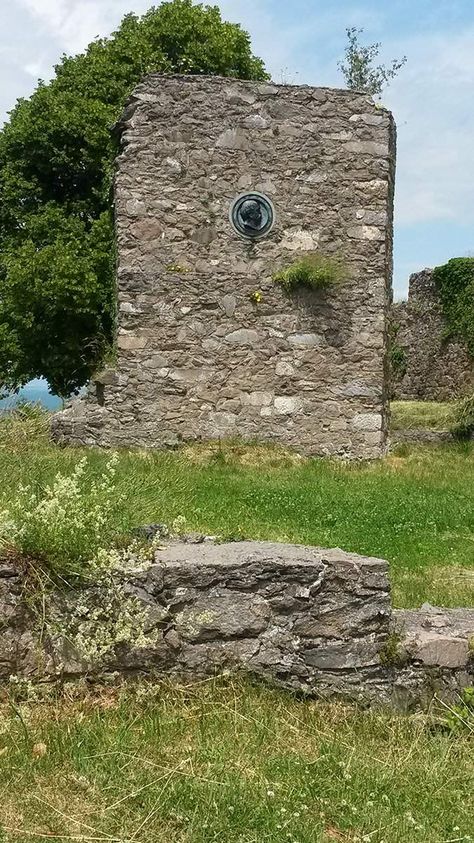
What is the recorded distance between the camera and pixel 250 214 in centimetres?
938

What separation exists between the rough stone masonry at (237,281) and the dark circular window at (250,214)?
7 centimetres

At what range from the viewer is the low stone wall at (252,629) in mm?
3287

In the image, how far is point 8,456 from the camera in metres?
6.67

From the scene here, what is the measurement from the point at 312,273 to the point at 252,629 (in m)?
6.36

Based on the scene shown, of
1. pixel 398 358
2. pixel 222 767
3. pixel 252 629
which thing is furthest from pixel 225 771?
pixel 398 358

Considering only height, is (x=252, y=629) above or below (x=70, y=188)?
below

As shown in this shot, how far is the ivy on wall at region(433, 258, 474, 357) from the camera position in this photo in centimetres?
1568

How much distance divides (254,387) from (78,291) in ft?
30.2

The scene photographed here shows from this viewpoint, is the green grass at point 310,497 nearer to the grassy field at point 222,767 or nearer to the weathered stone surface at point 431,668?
the grassy field at point 222,767

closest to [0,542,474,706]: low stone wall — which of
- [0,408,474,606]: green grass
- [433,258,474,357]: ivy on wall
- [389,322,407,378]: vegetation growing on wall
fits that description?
[0,408,474,606]: green grass

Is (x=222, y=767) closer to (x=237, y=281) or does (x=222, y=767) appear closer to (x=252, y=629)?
(x=252, y=629)

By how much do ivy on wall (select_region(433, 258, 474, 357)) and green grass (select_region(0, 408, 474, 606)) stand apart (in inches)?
248

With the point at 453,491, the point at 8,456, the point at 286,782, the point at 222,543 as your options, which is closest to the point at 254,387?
the point at 453,491

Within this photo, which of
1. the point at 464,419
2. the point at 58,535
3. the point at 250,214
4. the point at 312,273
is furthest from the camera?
the point at 464,419
